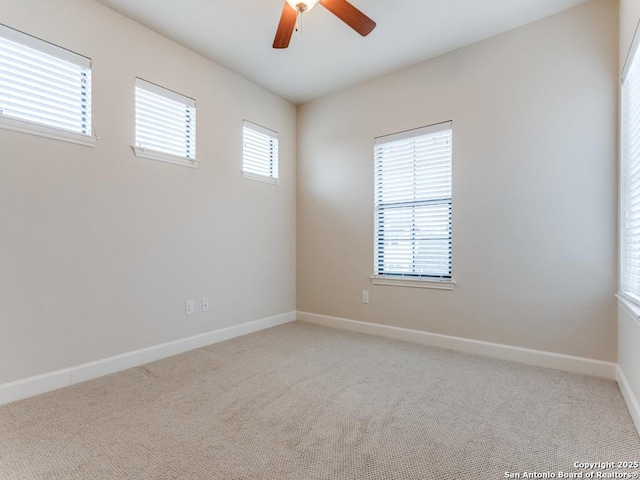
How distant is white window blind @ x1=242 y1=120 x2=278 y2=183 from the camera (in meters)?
3.77

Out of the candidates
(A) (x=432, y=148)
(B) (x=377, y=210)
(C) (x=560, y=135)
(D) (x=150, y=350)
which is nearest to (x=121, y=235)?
(D) (x=150, y=350)

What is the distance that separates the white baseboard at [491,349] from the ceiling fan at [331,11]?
2.70 metres

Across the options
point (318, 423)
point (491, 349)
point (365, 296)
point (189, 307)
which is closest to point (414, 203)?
point (365, 296)

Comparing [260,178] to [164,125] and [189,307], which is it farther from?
[189,307]

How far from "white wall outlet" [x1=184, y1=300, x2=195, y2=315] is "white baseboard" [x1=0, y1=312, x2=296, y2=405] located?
Result: 0.80 ft

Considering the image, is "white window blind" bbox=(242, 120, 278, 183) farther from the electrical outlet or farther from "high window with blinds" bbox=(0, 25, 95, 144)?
the electrical outlet

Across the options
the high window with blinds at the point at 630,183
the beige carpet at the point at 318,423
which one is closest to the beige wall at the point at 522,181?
the high window with blinds at the point at 630,183

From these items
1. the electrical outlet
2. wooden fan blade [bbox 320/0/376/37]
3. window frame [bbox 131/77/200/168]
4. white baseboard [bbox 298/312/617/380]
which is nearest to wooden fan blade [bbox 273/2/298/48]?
wooden fan blade [bbox 320/0/376/37]

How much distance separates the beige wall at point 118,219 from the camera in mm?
2201

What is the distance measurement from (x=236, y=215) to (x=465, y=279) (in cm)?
240

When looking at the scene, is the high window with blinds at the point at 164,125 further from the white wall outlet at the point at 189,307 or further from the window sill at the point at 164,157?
the white wall outlet at the point at 189,307

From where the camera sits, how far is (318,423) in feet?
6.07

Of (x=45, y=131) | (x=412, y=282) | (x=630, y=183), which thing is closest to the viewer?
(x=630, y=183)

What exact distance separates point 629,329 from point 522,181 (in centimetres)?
130
